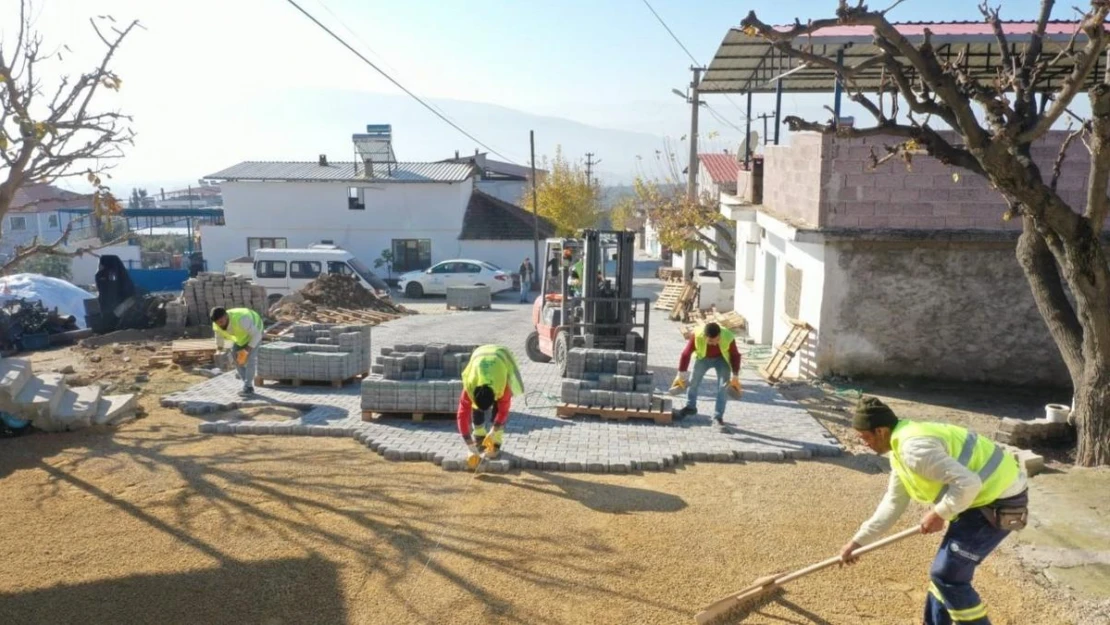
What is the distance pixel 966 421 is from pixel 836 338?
2327 millimetres

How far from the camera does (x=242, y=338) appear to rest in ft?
36.8

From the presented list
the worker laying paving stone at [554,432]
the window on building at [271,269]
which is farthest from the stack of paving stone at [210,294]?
the window on building at [271,269]

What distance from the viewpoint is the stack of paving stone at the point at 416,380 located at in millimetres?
9961

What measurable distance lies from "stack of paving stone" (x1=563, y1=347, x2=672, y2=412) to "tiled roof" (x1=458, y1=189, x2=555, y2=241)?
22691mm

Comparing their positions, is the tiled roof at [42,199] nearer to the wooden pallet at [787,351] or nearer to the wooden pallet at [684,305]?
the wooden pallet at [787,351]

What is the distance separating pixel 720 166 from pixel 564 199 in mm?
8494

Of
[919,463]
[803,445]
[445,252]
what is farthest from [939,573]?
[445,252]

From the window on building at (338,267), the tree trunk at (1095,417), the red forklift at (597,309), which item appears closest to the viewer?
the tree trunk at (1095,417)

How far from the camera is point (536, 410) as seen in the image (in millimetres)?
10773

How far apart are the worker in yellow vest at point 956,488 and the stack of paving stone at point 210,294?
15386 mm

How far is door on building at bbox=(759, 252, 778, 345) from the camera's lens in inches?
658

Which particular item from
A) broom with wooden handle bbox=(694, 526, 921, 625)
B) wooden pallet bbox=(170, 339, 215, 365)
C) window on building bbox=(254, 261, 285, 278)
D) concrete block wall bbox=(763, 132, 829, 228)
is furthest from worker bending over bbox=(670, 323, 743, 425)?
window on building bbox=(254, 261, 285, 278)

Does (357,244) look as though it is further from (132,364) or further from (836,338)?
(836,338)

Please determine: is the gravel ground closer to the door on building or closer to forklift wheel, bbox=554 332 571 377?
forklift wheel, bbox=554 332 571 377
